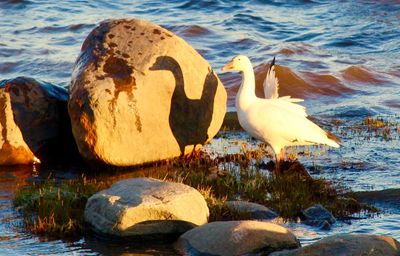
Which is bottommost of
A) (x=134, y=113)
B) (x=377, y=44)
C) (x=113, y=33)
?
(x=377, y=44)

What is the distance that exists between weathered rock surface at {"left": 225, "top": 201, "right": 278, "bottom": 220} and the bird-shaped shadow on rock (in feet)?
7.79

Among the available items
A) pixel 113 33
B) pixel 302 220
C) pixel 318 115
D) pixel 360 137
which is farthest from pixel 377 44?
Result: pixel 302 220

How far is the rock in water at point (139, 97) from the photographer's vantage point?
10.5m

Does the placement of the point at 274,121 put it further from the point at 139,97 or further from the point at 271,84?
the point at 139,97

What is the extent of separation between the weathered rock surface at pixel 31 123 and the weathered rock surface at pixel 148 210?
305 centimetres

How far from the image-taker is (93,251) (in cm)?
791

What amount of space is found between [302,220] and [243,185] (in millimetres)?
1151

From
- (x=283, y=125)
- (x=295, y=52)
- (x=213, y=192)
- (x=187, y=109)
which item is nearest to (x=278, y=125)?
(x=283, y=125)

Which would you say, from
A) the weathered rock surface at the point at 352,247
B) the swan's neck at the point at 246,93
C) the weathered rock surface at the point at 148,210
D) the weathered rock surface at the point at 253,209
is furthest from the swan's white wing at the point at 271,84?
the weathered rock surface at the point at 352,247

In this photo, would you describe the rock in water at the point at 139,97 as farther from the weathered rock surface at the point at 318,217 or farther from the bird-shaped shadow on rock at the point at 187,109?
the weathered rock surface at the point at 318,217

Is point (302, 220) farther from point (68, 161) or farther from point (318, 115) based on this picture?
point (318, 115)

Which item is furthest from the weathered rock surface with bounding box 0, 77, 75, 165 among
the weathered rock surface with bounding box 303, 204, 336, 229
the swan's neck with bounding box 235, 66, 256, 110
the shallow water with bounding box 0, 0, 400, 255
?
the weathered rock surface with bounding box 303, 204, 336, 229

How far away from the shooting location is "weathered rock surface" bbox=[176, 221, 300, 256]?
751cm

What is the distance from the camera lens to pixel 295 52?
1983 cm
